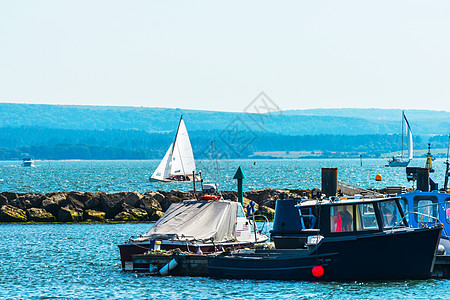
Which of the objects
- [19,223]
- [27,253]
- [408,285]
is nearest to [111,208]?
[19,223]

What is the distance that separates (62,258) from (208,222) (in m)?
8.95

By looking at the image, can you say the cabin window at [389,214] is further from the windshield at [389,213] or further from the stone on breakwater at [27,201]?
the stone on breakwater at [27,201]

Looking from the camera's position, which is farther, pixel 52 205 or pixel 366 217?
pixel 52 205

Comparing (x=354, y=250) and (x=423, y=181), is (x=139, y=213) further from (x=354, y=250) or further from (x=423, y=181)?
(x=354, y=250)

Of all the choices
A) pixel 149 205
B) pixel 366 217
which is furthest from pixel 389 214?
pixel 149 205

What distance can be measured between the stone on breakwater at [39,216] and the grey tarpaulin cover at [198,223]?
24.3 metres

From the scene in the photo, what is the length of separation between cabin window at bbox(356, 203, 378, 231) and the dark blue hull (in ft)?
1.53

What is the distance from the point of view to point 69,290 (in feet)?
89.0

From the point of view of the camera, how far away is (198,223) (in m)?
30.9

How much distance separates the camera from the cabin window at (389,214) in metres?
25.5

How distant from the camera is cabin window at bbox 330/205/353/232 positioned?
2534 centimetres

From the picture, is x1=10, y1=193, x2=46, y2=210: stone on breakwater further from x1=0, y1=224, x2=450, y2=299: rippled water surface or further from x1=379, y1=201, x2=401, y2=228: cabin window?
x1=379, y1=201, x2=401, y2=228: cabin window

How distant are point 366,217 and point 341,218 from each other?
2.73 feet

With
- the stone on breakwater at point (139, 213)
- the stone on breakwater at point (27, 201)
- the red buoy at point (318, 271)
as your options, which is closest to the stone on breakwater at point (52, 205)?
the stone on breakwater at point (27, 201)
